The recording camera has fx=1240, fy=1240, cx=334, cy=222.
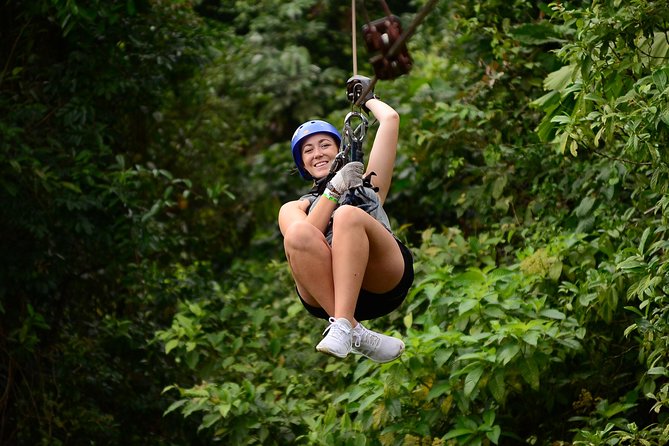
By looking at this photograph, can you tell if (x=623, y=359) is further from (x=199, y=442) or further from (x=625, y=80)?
(x=199, y=442)

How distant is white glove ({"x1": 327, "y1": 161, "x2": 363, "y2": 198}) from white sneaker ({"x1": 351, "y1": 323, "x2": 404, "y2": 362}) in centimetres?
54

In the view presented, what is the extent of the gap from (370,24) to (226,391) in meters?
3.22

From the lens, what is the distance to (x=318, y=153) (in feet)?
16.5

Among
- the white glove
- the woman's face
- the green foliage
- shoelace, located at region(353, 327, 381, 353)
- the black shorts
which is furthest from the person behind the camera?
the green foliage

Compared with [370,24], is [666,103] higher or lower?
lower

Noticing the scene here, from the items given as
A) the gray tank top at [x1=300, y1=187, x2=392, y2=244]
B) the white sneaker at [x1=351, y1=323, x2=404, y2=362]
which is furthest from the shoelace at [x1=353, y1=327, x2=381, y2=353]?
the gray tank top at [x1=300, y1=187, x2=392, y2=244]

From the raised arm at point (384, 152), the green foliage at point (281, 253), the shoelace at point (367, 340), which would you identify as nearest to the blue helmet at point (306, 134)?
the raised arm at point (384, 152)

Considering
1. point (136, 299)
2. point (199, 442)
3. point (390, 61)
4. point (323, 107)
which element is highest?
point (390, 61)

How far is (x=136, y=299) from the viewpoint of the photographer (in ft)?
29.8

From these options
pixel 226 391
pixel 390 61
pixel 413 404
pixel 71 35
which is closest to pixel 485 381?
pixel 413 404

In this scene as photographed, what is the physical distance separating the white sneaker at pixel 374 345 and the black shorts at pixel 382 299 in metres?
0.10

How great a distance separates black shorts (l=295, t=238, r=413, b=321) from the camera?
4.88 m

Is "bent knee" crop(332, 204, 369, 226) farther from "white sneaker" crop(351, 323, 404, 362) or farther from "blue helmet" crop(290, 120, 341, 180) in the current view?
"blue helmet" crop(290, 120, 341, 180)

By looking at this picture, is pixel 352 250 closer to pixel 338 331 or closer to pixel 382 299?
pixel 338 331
